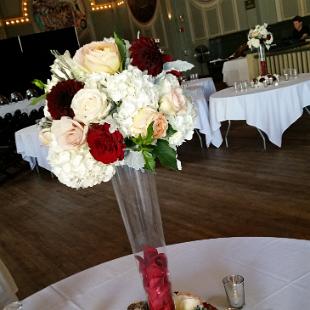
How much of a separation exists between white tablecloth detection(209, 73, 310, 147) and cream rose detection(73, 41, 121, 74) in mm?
3893

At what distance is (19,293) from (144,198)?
6.91ft

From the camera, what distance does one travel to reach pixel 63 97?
87 centimetres

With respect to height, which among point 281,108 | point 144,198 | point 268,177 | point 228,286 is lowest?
point 268,177

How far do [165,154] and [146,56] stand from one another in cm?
22

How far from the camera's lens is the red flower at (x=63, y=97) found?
2.85 ft

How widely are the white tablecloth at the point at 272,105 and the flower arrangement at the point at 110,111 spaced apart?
3.85 metres

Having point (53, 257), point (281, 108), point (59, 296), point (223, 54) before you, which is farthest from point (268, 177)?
point (223, 54)

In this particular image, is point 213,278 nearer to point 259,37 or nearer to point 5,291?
point 5,291

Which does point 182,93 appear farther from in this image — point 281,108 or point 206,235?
point 281,108

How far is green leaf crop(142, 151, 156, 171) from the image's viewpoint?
2.95ft

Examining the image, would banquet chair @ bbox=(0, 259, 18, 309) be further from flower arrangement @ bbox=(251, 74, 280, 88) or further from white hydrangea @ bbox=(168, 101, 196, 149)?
flower arrangement @ bbox=(251, 74, 280, 88)

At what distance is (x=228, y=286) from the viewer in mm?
1060

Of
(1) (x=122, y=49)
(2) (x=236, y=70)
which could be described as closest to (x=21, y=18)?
(2) (x=236, y=70)

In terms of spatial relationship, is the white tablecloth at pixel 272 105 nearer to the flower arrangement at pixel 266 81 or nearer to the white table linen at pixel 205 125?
the flower arrangement at pixel 266 81
